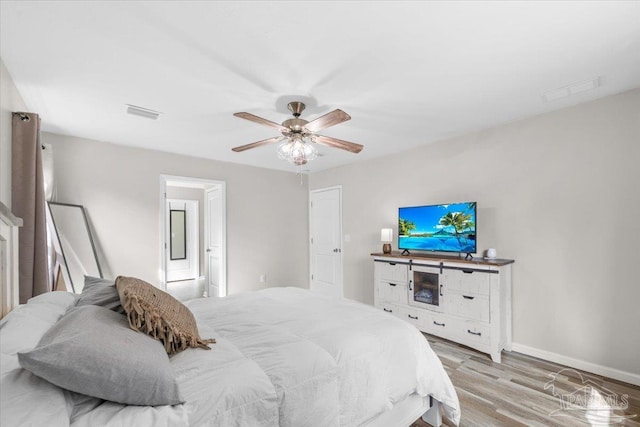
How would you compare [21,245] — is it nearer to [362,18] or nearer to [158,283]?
[158,283]

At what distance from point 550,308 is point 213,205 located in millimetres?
4822

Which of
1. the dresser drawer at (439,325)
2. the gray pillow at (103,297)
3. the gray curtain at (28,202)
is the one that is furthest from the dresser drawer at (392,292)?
the gray curtain at (28,202)

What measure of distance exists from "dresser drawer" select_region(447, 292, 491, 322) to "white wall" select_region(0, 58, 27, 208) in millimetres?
4012

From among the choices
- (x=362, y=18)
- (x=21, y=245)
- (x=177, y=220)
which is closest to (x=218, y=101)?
(x=362, y=18)

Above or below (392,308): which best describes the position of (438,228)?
above

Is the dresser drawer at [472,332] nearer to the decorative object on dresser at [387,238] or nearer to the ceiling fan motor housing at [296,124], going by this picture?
the decorative object on dresser at [387,238]

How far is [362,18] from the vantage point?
5.30ft

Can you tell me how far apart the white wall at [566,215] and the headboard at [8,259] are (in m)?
3.93

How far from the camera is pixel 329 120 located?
7.37 feet

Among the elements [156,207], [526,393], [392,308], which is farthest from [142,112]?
[526,393]

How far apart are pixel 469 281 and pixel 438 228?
2.35ft

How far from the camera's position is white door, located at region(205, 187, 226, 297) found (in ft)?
15.8

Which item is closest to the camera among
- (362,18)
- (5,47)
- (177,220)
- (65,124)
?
(362,18)

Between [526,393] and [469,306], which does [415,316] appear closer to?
[469,306]
